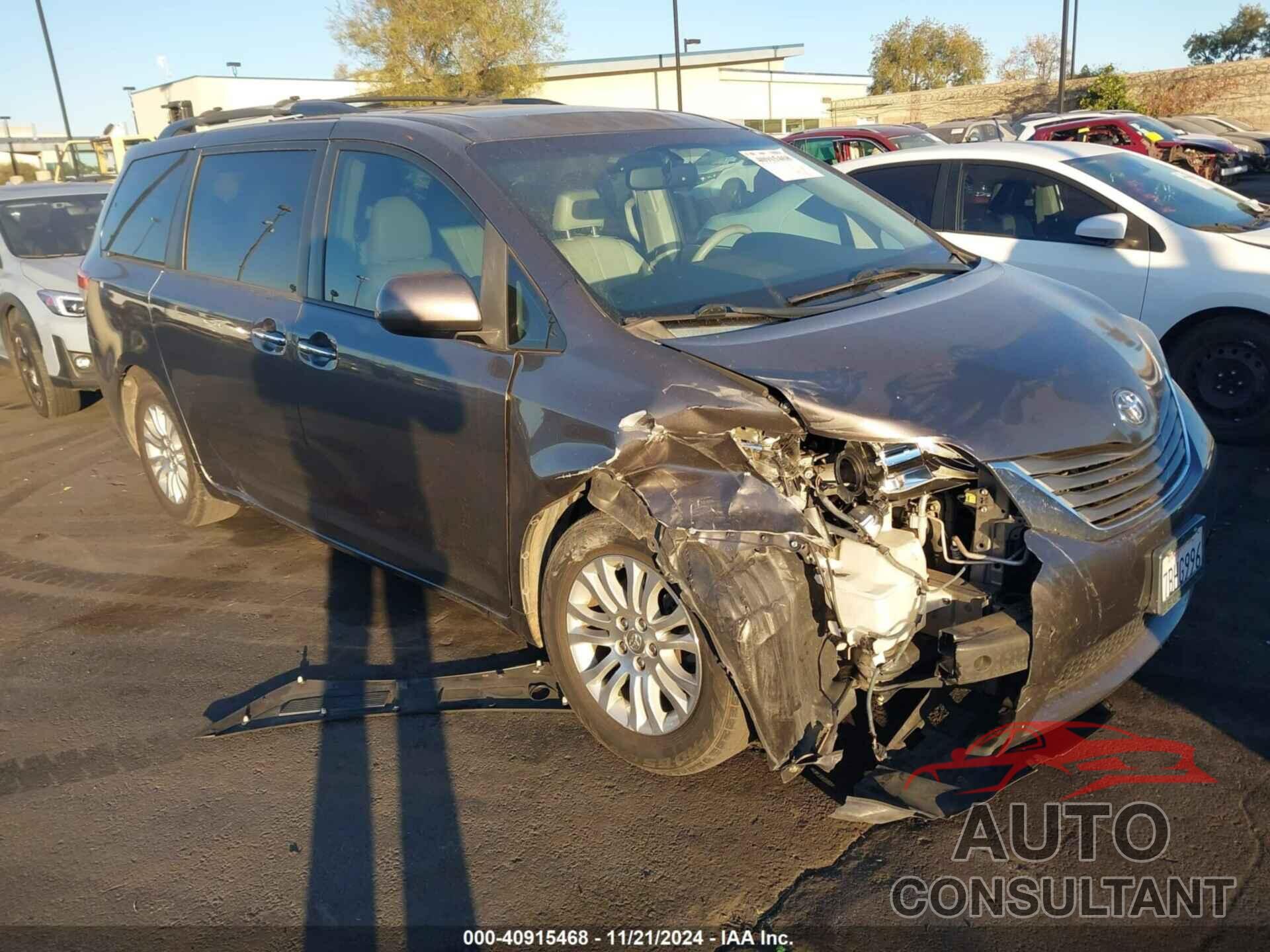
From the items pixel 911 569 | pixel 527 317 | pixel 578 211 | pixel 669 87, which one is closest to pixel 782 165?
pixel 578 211

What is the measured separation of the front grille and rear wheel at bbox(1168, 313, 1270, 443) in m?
3.02

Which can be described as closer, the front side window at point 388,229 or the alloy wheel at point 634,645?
the alloy wheel at point 634,645

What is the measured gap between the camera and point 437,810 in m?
3.05

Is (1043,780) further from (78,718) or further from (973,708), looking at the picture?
(78,718)

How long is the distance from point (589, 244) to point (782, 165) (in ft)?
4.24

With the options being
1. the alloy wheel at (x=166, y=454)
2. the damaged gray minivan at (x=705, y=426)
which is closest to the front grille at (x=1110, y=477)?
the damaged gray minivan at (x=705, y=426)

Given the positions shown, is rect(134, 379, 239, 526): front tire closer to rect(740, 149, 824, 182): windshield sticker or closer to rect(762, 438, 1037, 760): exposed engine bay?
rect(740, 149, 824, 182): windshield sticker

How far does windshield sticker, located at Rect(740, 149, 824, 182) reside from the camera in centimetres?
414

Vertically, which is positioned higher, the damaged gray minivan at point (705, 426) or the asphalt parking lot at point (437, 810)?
the damaged gray minivan at point (705, 426)

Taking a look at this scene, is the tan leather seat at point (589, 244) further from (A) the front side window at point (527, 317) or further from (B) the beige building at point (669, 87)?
(B) the beige building at point (669, 87)

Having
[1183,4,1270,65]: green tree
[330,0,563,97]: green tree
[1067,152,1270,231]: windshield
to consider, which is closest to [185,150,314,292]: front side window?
[1067,152,1270,231]: windshield

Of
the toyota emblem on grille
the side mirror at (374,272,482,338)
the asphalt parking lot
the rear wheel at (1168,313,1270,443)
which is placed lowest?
the asphalt parking lot

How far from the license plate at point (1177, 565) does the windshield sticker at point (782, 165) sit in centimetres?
206

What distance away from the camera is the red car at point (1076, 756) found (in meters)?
2.74
